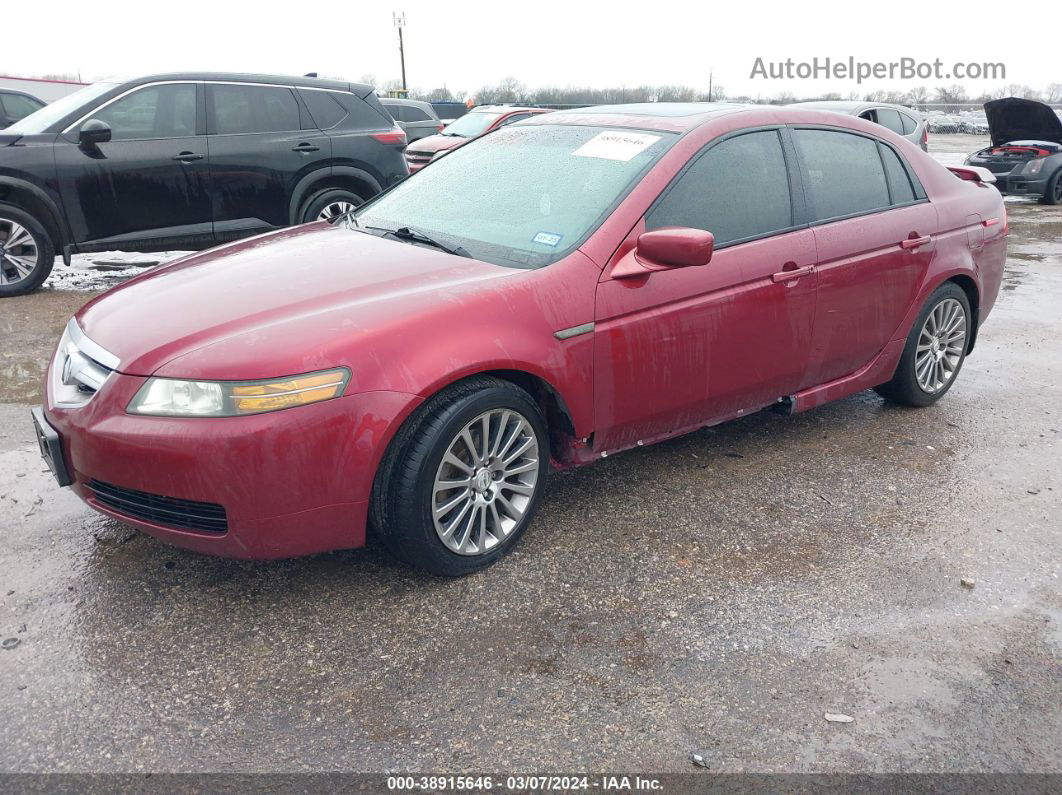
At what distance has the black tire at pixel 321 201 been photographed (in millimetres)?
8156

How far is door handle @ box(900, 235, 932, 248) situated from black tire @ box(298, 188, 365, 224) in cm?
508

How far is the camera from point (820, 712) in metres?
2.51

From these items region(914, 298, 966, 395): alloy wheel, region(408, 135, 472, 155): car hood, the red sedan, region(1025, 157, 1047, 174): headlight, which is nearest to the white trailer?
region(408, 135, 472, 155): car hood

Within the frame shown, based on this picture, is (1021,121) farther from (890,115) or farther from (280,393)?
(280,393)

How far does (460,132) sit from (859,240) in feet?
33.8

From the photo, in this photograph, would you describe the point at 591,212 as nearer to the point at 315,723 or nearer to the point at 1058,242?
the point at 315,723

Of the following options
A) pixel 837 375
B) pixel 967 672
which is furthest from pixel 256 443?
pixel 837 375

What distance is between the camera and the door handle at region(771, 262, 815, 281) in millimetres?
3785

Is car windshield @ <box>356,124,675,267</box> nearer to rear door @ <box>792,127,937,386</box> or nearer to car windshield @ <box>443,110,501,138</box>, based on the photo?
rear door @ <box>792,127,937,386</box>

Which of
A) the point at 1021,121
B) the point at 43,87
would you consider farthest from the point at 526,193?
the point at 43,87

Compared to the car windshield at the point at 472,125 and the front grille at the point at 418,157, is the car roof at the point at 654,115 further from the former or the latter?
the car windshield at the point at 472,125

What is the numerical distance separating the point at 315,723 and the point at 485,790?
0.52 metres

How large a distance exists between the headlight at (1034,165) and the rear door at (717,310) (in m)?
13.3

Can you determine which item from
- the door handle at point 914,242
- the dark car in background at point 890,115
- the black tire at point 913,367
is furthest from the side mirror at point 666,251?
the dark car in background at point 890,115
